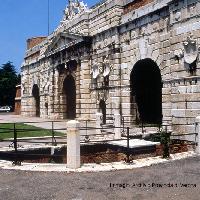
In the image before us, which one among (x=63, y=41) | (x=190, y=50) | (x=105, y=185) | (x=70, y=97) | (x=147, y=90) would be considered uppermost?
(x=63, y=41)

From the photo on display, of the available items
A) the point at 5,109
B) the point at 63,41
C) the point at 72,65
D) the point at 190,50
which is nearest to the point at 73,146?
the point at 190,50

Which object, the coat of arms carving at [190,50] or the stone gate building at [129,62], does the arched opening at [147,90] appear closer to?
the stone gate building at [129,62]

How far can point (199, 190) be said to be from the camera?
7.64 metres

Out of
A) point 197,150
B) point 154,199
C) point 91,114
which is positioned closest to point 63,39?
point 91,114

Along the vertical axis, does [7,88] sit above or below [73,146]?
above

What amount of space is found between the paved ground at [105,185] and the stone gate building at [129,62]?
5622mm

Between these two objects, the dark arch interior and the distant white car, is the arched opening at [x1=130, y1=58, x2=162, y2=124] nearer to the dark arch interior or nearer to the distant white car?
the dark arch interior

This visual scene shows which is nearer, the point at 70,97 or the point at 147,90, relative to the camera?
the point at 147,90

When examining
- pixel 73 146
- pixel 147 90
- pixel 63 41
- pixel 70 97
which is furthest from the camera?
pixel 70 97

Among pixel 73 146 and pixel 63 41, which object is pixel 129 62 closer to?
pixel 63 41

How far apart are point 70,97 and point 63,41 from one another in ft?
13.9

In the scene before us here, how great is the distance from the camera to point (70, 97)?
27.1 meters

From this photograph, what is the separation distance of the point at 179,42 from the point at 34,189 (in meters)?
9.35

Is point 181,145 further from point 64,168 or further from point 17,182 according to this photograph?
point 17,182
